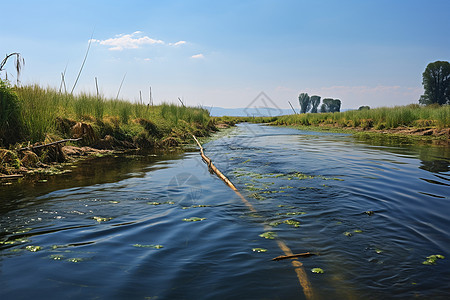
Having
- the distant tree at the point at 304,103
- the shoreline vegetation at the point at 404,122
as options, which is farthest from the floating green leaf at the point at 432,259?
the distant tree at the point at 304,103

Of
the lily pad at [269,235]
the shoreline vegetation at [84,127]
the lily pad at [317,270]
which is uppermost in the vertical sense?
the shoreline vegetation at [84,127]

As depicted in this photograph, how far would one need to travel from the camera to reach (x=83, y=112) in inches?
460

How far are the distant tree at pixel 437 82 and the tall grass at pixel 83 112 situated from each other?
48103mm

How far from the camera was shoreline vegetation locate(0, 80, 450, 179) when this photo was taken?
7.39 meters

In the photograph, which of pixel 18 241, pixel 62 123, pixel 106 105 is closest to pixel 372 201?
pixel 18 241

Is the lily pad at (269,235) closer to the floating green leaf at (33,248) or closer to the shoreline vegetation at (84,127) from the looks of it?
the floating green leaf at (33,248)

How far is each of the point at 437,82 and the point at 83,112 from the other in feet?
187

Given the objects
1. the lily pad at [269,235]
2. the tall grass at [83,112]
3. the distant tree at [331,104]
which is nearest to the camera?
the lily pad at [269,235]

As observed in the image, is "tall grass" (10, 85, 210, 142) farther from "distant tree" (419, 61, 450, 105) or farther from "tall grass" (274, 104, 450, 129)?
"distant tree" (419, 61, 450, 105)

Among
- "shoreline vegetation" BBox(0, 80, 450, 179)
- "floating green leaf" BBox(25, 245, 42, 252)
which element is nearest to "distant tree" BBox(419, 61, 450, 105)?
"shoreline vegetation" BBox(0, 80, 450, 179)

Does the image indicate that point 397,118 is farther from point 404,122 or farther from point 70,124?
point 70,124

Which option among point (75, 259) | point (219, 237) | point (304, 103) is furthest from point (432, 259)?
point (304, 103)

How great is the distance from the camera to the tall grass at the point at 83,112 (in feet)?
26.2

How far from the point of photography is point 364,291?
2309mm
